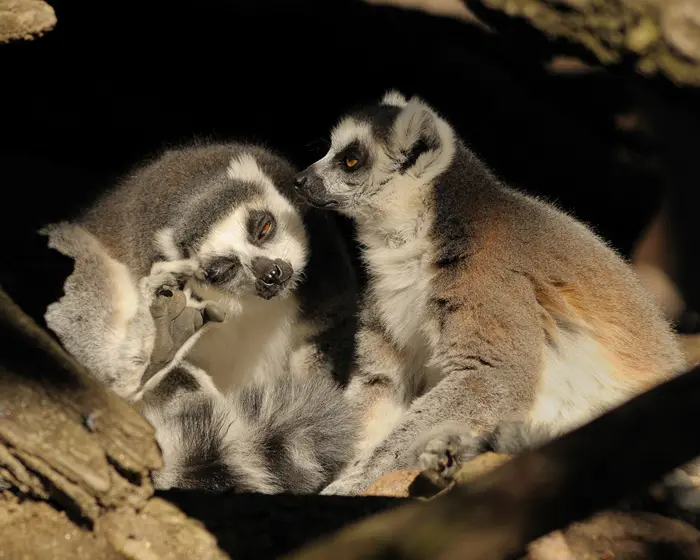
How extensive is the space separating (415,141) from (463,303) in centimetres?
85

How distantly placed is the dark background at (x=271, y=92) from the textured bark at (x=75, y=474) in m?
2.55

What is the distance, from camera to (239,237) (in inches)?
189

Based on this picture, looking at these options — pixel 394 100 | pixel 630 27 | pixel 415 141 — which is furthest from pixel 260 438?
pixel 630 27

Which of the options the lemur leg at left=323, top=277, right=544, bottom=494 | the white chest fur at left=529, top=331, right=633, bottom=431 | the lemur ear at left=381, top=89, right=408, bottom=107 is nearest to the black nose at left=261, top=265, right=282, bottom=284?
the lemur ear at left=381, top=89, right=408, bottom=107

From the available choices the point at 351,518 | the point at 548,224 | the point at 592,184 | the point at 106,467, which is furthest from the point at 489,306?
the point at 592,184

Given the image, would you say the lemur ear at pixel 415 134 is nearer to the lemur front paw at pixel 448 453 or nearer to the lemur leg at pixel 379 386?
the lemur leg at pixel 379 386

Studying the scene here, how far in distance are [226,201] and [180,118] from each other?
2.14 metres

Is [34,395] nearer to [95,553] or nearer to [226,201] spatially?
[95,553]

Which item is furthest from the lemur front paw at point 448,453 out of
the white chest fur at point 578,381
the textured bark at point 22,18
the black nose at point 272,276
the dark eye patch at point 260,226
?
Answer: the textured bark at point 22,18

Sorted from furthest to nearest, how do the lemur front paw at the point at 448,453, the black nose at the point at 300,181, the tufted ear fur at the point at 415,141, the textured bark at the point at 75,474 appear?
the black nose at the point at 300,181, the tufted ear fur at the point at 415,141, the lemur front paw at the point at 448,453, the textured bark at the point at 75,474

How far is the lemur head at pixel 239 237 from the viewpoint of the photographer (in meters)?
4.72

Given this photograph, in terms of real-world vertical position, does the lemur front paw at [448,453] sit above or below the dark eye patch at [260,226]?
below

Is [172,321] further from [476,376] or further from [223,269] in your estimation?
[476,376]

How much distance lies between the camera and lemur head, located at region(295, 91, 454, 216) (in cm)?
416
